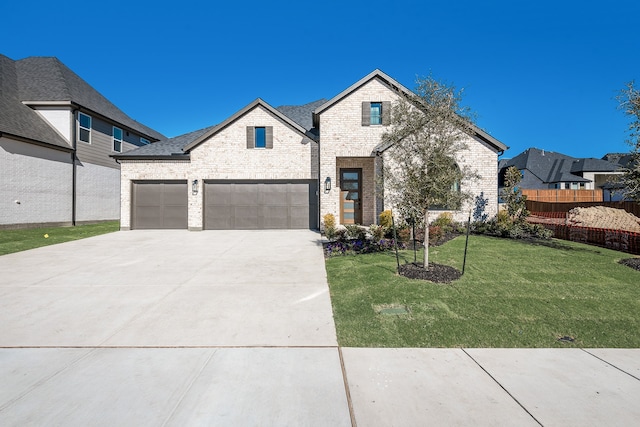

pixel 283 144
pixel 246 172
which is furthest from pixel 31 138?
pixel 283 144

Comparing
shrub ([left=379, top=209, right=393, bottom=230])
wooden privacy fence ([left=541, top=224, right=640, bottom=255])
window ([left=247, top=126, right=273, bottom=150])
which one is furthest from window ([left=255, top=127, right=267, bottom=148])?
wooden privacy fence ([left=541, top=224, right=640, bottom=255])

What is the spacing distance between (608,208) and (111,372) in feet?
68.3

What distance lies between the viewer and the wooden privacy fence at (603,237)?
8.43m

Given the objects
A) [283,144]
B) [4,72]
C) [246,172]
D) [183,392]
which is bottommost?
[183,392]

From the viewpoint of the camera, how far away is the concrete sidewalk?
7.82ft

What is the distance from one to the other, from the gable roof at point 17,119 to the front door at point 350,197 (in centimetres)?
1640

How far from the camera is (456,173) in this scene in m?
6.45

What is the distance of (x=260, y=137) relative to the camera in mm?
15672

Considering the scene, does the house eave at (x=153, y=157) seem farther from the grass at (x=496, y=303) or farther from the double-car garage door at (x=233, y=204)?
the grass at (x=496, y=303)

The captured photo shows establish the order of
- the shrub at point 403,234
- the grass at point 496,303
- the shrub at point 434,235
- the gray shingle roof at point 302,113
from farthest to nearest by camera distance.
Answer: the gray shingle roof at point 302,113 → the shrub at point 403,234 → the shrub at point 434,235 → the grass at point 496,303

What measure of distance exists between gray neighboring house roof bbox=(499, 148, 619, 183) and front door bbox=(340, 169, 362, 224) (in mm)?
33090

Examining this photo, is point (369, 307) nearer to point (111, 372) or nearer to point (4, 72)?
point (111, 372)

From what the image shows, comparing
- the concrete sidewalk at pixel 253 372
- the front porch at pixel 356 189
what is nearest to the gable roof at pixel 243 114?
the front porch at pixel 356 189

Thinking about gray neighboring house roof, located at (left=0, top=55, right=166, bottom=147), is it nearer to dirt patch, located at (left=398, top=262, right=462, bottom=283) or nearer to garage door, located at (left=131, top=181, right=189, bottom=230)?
garage door, located at (left=131, top=181, right=189, bottom=230)
